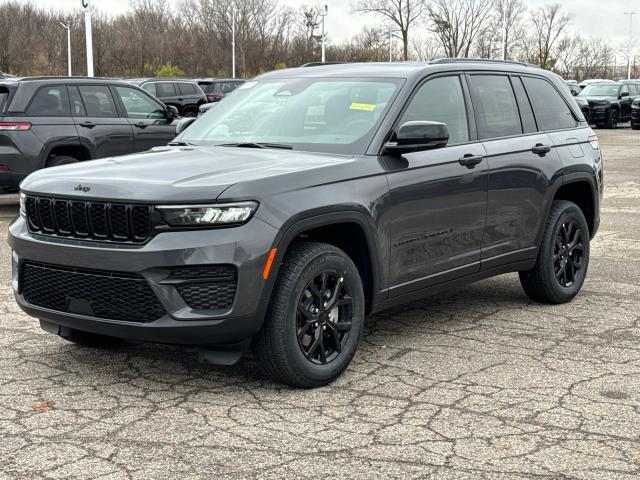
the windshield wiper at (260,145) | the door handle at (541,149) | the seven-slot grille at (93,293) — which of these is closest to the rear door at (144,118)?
the door handle at (541,149)

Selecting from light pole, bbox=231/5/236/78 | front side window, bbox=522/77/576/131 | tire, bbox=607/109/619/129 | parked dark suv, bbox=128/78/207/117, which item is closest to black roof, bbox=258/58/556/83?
front side window, bbox=522/77/576/131

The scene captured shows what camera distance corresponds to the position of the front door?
554 cm

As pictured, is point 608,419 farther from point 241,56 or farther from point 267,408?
point 241,56

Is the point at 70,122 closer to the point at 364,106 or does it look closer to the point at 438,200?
the point at 364,106

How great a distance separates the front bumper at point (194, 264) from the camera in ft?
14.9

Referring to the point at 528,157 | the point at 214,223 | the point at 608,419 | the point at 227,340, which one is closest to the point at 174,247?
the point at 214,223

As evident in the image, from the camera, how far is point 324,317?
5.05m

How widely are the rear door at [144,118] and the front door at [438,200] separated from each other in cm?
779

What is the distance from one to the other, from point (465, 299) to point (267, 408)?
9.78 feet

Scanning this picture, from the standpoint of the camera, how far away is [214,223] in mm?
Result: 4590

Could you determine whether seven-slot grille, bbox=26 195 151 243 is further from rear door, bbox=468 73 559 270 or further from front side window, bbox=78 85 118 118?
front side window, bbox=78 85 118 118

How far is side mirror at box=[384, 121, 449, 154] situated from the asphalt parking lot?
121 centimetres

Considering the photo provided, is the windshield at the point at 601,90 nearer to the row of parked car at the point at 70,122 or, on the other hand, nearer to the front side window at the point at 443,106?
the row of parked car at the point at 70,122

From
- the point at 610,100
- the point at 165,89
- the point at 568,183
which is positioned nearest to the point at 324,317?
the point at 568,183
